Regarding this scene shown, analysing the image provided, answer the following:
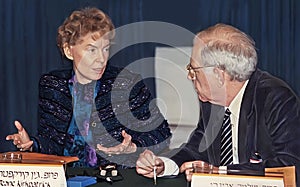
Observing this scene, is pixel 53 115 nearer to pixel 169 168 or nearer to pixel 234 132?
pixel 169 168

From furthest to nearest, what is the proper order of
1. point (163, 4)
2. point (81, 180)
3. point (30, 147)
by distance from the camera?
1. point (163, 4)
2. point (30, 147)
3. point (81, 180)

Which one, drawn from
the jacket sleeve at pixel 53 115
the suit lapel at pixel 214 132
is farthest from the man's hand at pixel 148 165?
the jacket sleeve at pixel 53 115

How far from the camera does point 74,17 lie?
8.86 feet

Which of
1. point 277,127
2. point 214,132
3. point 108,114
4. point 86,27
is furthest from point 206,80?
point 86,27

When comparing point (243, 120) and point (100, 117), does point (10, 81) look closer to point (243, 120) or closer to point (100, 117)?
point (100, 117)

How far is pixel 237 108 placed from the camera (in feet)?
7.29

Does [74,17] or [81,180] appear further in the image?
[74,17]

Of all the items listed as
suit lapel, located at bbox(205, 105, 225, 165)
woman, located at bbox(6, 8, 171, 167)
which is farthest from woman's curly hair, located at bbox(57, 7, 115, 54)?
suit lapel, located at bbox(205, 105, 225, 165)

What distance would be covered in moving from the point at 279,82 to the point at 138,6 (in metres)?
1.99

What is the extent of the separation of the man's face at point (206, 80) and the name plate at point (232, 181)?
63 centimetres

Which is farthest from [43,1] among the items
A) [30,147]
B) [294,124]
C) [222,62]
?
[294,124]

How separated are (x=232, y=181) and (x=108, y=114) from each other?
44.1 inches

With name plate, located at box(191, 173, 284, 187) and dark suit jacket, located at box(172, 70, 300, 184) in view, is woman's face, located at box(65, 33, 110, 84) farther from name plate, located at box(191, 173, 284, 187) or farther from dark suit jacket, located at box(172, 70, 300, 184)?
name plate, located at box(191, 173, 284, 187)

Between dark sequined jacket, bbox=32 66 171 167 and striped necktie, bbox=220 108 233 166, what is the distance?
349 mm
